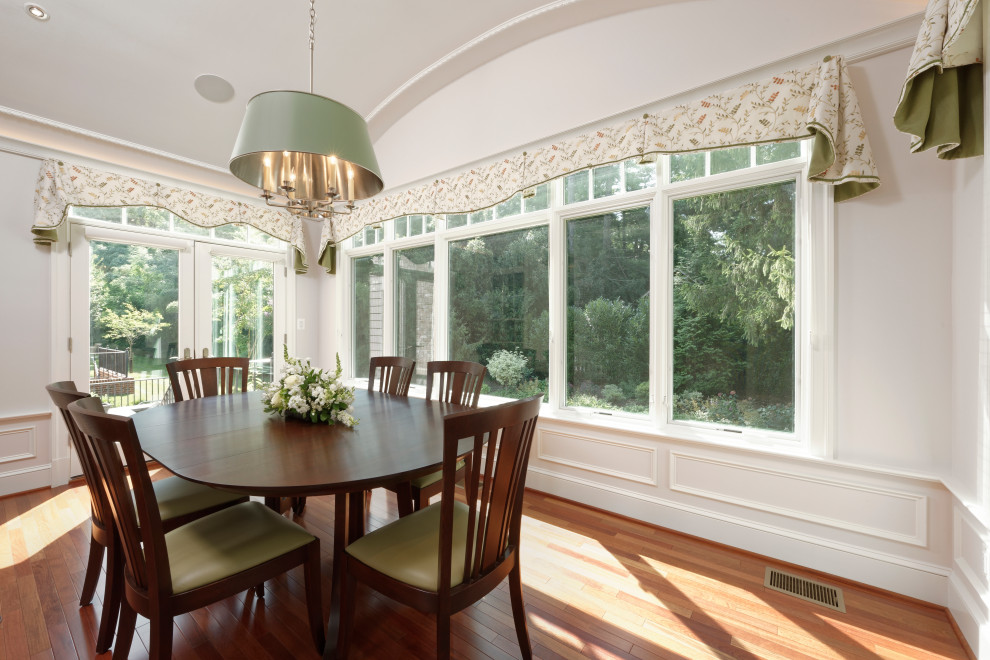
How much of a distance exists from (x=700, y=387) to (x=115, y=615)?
2.94m

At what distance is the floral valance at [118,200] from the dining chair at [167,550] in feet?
8.90

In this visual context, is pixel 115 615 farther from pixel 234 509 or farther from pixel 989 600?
pixel 989 600

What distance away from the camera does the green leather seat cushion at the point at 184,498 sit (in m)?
1.78

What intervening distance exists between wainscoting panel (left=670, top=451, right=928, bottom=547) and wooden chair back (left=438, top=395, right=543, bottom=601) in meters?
1.43

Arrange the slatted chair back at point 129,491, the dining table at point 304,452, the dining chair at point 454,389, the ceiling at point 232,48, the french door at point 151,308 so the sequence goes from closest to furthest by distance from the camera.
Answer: the slatted chair back at point 129,491
the dining table at point 304,452
the dining chair at point 454,389
the ceiling at point 232,48
the french door at point 151,308

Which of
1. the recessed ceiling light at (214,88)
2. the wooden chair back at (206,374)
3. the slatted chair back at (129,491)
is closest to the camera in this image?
the slatted chair back at (129,491)

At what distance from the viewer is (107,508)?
4.43 ft

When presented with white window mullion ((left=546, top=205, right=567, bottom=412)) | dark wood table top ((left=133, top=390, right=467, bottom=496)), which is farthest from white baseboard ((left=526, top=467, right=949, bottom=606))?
dark wood table top ((left=133, top=390, right=467, bottom=496))

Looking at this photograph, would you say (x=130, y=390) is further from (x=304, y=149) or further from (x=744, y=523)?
(x=744, y=523)

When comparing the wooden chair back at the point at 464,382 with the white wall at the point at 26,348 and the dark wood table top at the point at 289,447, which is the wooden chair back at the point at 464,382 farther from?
the white wall at the point at 26,348

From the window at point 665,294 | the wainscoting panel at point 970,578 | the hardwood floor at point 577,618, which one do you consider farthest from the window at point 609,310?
the wainscoting panel at point 970,578

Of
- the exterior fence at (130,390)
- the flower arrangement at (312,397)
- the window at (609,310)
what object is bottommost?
the exterior fence at (130,390)

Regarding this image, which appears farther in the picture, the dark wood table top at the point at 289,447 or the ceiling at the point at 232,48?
the ceiling at the point at 232,48

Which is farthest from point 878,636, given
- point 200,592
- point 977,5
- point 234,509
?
point 234,509
